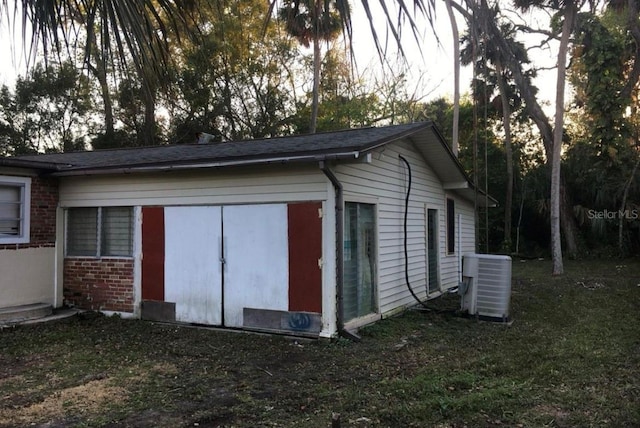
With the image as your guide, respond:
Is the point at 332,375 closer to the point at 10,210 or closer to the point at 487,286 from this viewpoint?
the point at 487,286

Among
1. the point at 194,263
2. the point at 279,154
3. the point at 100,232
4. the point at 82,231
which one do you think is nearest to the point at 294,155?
the point at 279,154

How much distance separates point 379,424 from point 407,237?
18.0 ft

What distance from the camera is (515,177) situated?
21719mm

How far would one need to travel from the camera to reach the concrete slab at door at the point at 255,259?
6831mm

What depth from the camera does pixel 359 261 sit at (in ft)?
24.0

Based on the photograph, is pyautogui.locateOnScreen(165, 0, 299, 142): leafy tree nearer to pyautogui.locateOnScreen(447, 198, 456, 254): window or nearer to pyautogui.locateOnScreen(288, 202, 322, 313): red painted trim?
pyautogui.locateOnScreen(447, 198, 456, 254): window

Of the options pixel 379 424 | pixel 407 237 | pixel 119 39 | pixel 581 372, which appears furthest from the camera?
pixel 407 237

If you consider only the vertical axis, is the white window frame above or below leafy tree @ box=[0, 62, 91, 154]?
below

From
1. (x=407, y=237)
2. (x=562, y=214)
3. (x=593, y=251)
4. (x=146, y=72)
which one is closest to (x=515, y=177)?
(x=562, y=214)

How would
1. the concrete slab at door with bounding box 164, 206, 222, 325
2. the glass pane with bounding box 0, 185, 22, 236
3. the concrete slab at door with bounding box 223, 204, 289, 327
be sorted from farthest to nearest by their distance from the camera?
the glass pane with bounding box 0, 185, 22, 236, the concrete slab at door with bounding box 164, 206, 222, 325, the concrete slab at door with bounding box 223, 204, 289, 327

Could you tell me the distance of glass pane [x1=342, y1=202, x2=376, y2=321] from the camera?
6.96 metres

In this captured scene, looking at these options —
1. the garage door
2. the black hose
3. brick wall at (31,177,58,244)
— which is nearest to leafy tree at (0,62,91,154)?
brick wall at (31,177,58,244)

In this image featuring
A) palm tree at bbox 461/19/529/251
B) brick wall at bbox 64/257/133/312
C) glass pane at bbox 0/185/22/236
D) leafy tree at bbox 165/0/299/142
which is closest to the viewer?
glass pane at bbox 0/185/22/236

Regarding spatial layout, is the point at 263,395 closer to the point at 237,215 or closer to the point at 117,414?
the point at 117,414
